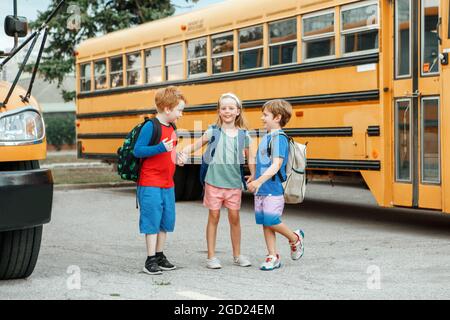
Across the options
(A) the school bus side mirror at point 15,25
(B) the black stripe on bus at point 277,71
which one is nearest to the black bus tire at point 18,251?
(A) the school bus side mirror at point 15,25

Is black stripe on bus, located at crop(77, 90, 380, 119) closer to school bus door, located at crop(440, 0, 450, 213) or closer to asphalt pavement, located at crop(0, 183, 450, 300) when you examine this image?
school bus door, located at crop(440, 0, 450, 213)

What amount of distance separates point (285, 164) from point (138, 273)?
1.27m

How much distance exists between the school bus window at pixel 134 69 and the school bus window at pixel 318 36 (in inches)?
154

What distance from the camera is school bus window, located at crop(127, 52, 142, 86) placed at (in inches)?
495

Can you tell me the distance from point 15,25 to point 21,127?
2.22 feet

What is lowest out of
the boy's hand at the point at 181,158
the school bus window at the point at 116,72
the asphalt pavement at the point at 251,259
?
the asphalt pavement at the point at 251,259

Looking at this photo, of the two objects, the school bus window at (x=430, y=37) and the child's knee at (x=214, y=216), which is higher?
the school bus window at (x=430, y=37)

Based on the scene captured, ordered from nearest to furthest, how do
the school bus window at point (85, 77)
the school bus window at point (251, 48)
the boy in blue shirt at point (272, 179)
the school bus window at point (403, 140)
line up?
1. the boy in blue shirt at point (272, 179)
2. the school bus window at point (403, 140)
3. the school bus window at point (251, 48)
4. the school bus window at point (85, 77)

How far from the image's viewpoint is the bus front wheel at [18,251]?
5.43 meters

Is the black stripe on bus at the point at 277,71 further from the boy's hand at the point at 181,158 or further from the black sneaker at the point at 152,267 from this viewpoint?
the black sneaker at the point at 152,267

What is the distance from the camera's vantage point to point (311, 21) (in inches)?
359

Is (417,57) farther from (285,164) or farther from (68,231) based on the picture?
(68,231)

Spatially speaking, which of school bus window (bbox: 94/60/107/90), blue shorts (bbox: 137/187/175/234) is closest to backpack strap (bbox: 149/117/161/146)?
blue shorts (bbox: 137/187/175/234)
